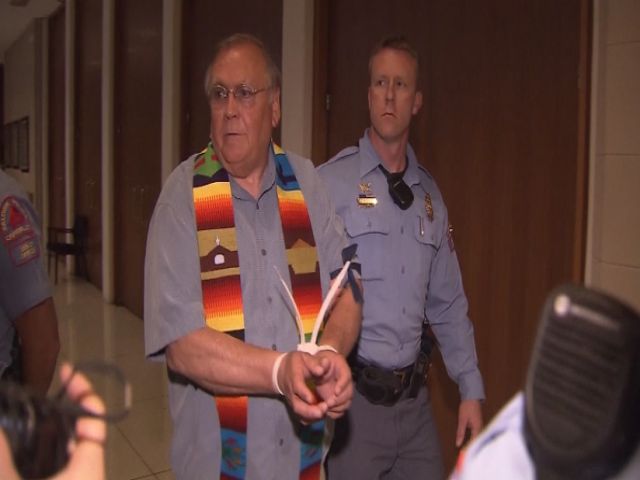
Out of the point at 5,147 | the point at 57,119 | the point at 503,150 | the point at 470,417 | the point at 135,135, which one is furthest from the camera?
the point at 5,147

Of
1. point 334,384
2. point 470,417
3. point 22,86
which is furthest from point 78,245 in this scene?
point 334,384

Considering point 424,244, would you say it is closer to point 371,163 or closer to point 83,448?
point 371,163

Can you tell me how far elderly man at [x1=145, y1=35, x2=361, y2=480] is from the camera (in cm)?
134

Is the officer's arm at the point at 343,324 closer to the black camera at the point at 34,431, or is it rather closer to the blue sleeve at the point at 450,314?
the blue sleeve at the point at 450,314

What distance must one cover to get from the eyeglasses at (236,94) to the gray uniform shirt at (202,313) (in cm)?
18

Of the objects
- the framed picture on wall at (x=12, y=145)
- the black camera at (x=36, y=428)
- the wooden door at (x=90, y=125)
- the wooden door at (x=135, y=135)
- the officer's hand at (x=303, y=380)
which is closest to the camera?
the black camera at (x=36, y=428)

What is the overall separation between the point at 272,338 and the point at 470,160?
52.1 inches

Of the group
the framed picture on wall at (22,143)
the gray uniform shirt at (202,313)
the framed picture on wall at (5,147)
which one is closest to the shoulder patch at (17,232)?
the gray uniform shirt at (202,313)

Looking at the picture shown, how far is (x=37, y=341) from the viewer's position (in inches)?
63.6

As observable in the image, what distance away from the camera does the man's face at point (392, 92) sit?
2.13 meters

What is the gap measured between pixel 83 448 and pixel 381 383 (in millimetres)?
1557

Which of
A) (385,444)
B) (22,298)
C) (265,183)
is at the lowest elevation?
(385,444)

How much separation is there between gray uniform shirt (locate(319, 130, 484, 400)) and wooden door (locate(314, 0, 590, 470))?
0.32 metres

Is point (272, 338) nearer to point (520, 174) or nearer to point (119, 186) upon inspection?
point (520, 174)
